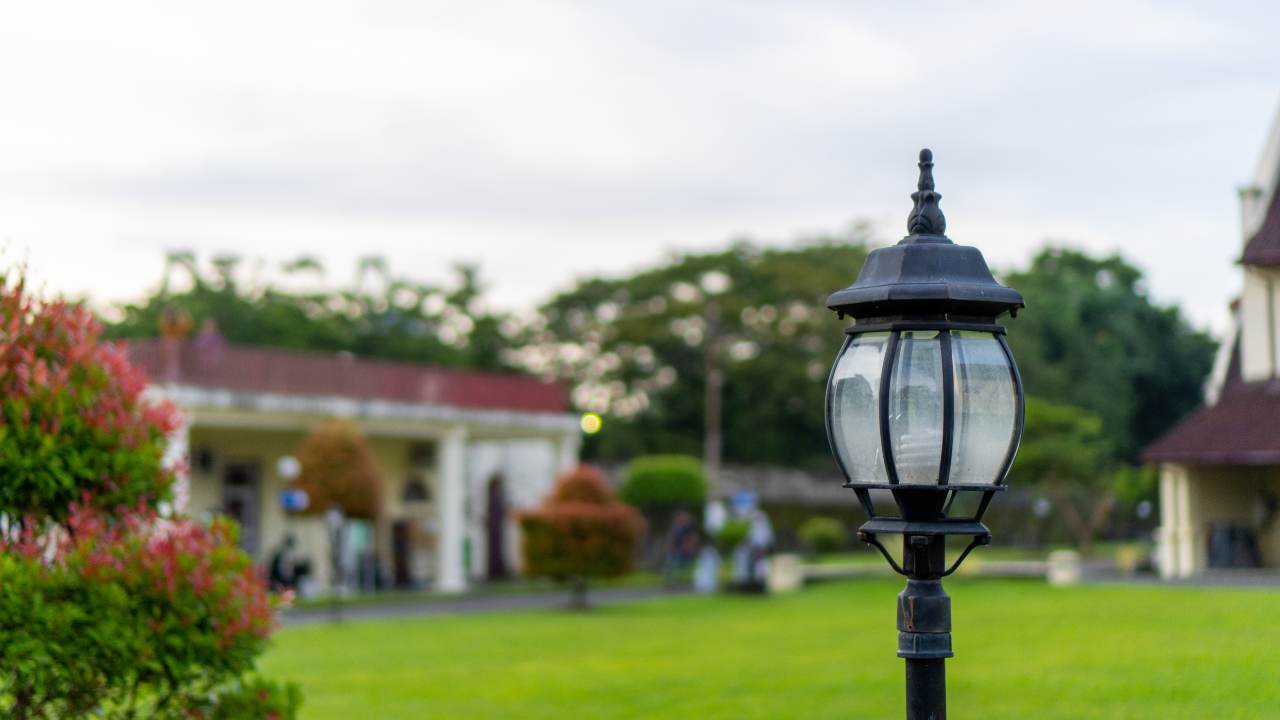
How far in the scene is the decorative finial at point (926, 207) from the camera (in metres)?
4.09

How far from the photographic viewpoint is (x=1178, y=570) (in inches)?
1125

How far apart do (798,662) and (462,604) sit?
14345mm

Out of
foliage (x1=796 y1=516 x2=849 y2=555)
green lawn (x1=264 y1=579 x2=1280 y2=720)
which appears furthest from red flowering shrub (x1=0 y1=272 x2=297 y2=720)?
foliage (x1=796 y1=516 x2=849 y2=555)

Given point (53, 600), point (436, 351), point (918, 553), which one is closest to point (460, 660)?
point (53, 600)

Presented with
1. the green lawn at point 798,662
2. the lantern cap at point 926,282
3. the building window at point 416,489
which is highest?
the lantern cap at point 926,282

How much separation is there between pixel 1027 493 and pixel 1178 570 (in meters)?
23.9

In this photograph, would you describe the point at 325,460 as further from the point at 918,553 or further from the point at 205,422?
the point at 918,553

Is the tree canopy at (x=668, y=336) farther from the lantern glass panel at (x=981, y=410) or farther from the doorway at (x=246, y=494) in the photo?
the lantern glass panel at (x=981, y=410)

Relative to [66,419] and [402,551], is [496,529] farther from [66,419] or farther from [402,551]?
[66,419]

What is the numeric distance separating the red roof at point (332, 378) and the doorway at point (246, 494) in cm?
320

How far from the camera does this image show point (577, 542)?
26672 mm

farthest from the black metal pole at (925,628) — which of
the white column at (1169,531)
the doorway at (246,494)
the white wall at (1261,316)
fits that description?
the doorway at (246,494)

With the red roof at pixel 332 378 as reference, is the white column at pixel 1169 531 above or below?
below

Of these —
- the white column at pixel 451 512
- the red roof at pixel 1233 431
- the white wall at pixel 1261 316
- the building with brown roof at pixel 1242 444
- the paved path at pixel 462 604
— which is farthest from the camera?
the white column at pixel 451 512
